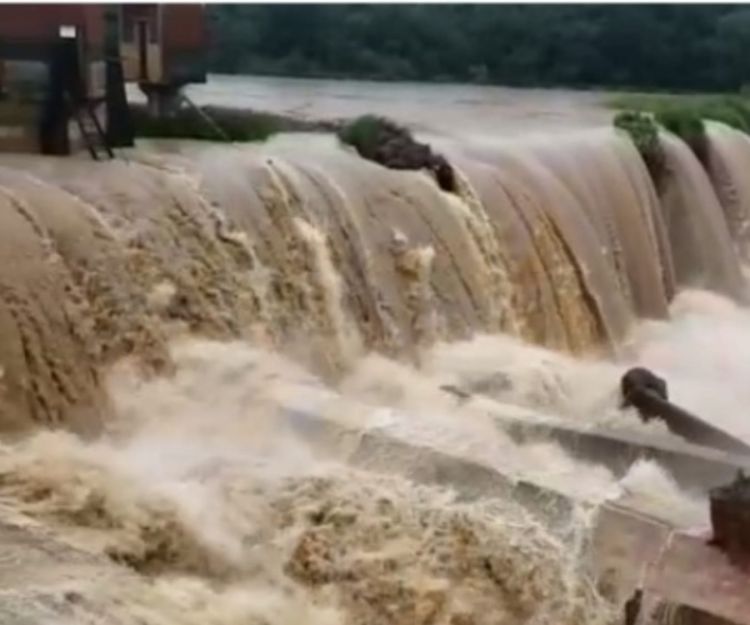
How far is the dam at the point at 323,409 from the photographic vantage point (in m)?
3.42

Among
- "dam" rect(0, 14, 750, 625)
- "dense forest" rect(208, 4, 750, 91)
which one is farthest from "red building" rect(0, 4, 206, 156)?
"dense forest" rect(208, 4, 750, 91)

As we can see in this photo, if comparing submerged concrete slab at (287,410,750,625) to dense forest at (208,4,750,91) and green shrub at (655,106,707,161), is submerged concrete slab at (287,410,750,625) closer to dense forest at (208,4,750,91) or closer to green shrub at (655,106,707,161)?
dense forest at (208,4,750,91)

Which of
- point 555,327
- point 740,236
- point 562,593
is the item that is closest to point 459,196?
point 555,327

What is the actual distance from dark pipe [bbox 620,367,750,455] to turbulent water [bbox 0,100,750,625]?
83 millimetres

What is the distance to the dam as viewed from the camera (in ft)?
11.2

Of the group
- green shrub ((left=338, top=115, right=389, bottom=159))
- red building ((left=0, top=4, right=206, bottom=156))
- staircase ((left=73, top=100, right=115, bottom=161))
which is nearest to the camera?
red building ((left=0, top=4, right=206, bottom=156))

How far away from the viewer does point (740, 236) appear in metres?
9.59

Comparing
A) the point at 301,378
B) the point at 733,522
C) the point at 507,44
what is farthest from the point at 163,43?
the point at 507,44

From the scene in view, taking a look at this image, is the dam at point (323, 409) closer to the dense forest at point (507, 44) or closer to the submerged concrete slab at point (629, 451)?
the submerged concrete slab at point (629, 451)

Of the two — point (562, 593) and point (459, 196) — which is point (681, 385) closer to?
point (459, 196)

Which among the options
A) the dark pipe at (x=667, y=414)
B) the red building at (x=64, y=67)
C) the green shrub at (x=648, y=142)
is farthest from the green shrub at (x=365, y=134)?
the green shrub at (x=648, y=142)

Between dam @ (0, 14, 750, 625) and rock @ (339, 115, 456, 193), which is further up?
rock @ (339, 115, 456, 193)

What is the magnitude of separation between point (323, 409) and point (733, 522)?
1359mm

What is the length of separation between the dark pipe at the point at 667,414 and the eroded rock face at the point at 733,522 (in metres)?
0.96
